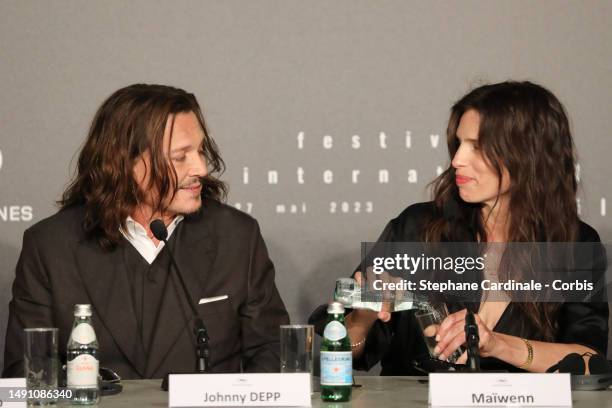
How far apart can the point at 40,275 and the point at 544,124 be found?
1.39 m

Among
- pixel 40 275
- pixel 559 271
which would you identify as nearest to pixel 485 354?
pixel 559 271

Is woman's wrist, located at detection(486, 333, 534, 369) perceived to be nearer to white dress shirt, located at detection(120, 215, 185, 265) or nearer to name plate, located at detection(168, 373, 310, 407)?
name plate, located at detection(168, 373, 310, 407)

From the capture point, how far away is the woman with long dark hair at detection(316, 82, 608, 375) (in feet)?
8.44

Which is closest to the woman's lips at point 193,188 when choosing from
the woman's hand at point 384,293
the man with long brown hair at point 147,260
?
the man with long brown hair at point 147,260

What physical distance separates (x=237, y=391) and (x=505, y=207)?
3.93 feet

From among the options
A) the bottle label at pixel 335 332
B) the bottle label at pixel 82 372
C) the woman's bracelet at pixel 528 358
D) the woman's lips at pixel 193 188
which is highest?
the woman's lips at pixel 193 188

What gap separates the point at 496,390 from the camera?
1.80 meters

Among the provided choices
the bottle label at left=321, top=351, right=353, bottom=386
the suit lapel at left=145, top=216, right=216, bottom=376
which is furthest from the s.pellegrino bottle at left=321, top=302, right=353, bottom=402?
the suit lapel at left=145, top=216, right=216, bottom=376

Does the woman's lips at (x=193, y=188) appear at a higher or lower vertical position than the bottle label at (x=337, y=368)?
higher

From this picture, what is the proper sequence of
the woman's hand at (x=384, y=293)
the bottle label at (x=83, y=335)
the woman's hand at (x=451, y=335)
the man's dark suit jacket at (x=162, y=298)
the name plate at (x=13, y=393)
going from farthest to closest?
the man's dark suit jacket at (x=162, y=298)
the woman's hand at (x=384, y=293)
the woman's hand at (x=451, y=335)
the bottle label at (x=83, y=335)
the name plate at (x=13, y=393)

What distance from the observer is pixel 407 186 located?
3354 millimetres

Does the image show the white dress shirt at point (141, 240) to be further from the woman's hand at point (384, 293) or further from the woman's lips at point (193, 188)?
the woman's hand at point (384, 293)

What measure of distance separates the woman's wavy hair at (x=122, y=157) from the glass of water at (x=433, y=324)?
28.5 inches

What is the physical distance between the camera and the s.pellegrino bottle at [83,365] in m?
1.87
